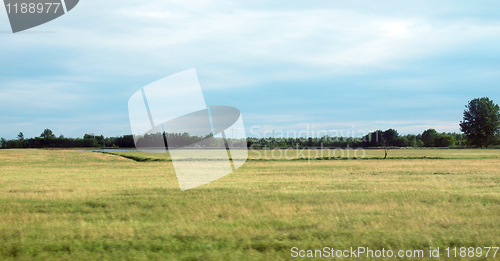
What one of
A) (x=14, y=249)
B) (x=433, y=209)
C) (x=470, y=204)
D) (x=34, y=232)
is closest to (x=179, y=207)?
(x=34, y=232)

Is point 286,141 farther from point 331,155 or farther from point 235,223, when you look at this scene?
point 235,223

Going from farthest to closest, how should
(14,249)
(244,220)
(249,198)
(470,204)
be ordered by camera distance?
(249,198) < (470,204) < (244,220) < (14,249)

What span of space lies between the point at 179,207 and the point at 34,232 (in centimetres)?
487

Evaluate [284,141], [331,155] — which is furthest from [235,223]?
[284,141]

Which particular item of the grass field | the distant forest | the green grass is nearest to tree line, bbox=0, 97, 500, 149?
the distant forest

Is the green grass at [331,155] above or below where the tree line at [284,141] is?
below

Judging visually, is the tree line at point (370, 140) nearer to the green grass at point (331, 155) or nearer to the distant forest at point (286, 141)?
the distant forest at point (286, 141)

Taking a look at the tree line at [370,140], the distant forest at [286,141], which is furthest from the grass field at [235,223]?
the distant forest at [286,141]

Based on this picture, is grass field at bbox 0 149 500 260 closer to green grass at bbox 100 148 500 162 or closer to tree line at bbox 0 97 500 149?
green grass at bbox 100 148 500 162

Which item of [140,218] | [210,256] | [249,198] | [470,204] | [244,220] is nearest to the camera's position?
[210,256]

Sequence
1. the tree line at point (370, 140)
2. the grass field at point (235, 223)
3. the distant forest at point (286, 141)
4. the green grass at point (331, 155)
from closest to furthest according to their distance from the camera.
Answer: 1. the grass field at point (235, 223)
2. the green grass at point (331, 155)
3. the tree line at point (370, 140)
4. the distant forest at point (286, 141)

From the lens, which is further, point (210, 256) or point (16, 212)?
point (16, 212)

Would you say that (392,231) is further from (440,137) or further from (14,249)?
(440,137)

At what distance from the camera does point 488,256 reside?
26.1 ft
